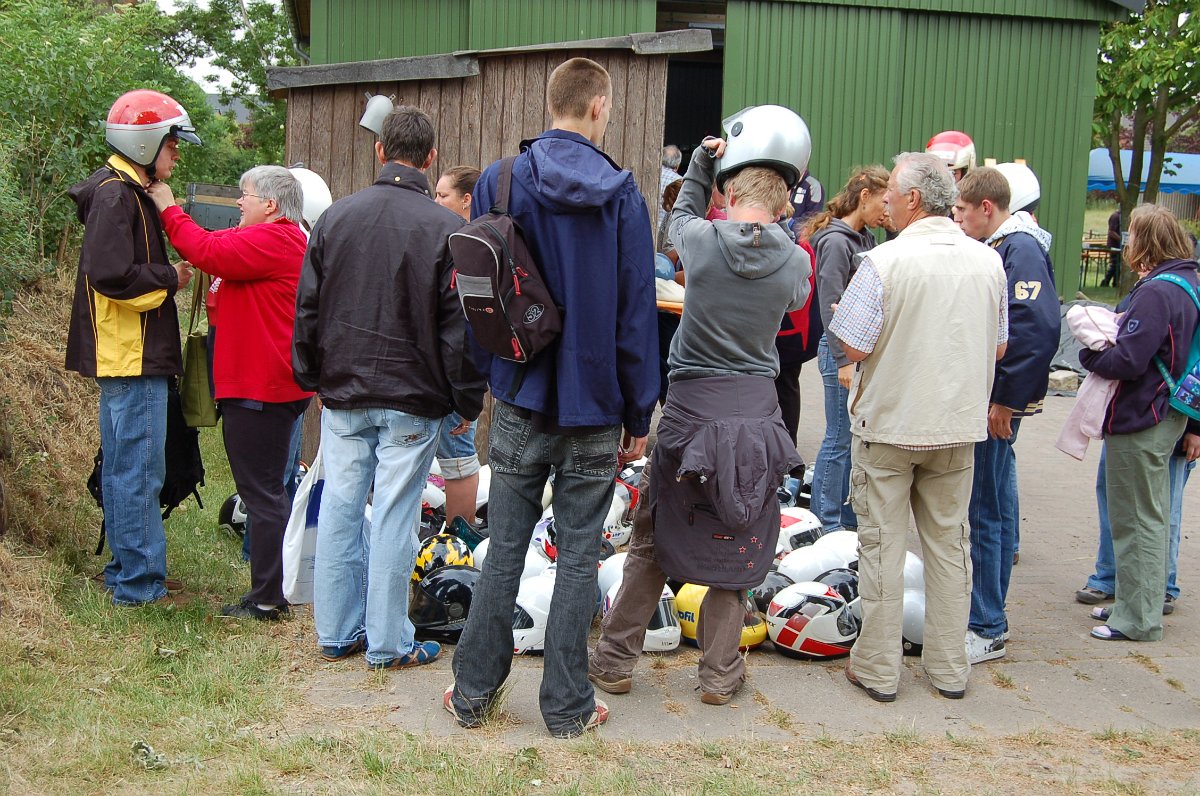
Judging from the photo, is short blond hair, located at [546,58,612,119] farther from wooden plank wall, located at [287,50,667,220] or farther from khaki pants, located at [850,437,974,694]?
wooden plank wall, located at [287,50,667,220]

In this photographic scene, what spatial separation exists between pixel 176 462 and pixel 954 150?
487 cm

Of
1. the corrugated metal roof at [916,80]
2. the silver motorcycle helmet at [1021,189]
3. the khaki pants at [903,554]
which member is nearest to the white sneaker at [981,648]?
the khaki pants at [903,554]

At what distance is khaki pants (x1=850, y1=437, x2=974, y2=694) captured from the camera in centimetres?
443

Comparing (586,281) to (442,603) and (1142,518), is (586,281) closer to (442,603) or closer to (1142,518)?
(442,603)

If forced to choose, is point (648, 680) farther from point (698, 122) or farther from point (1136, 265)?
point (698, 122)

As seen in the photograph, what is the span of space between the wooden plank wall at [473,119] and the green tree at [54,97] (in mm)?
1806

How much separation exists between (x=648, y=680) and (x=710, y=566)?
71cm

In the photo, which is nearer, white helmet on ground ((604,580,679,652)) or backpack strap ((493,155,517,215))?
backpack strap ((493,155,517,215))

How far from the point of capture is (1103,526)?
5.88 metres

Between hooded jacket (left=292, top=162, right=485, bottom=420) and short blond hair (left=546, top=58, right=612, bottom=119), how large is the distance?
0.79m

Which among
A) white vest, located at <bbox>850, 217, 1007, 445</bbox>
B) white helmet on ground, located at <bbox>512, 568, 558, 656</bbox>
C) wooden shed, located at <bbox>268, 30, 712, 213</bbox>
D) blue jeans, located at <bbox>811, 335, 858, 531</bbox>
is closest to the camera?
white vest, located at <bbox>850, 217, 1007, 445</bbox>

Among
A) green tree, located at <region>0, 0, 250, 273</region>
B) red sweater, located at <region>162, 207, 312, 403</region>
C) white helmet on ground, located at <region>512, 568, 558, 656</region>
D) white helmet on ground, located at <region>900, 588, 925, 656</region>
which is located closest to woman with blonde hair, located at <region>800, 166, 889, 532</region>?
white helmet on ground, located at <region>900, 588, 925, 656</region>

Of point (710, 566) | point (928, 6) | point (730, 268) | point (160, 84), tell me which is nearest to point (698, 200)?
point (730, 268)

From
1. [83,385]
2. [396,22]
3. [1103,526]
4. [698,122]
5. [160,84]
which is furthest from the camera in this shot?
[698,122]
